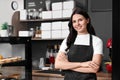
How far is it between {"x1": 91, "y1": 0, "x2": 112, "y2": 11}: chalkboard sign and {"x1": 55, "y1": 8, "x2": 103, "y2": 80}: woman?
1709 millimetres

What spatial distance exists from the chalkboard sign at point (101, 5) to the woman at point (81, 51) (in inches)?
Answer: 67.3

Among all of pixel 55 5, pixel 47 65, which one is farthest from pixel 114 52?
pixel 47 65

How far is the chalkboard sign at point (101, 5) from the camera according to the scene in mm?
3348

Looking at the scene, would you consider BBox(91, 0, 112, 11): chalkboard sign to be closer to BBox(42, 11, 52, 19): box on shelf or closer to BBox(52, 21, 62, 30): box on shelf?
BBox(52, 21, 62, 30): box on shelf

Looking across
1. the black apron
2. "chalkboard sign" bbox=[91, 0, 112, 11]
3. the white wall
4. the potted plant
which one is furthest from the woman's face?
the white wall

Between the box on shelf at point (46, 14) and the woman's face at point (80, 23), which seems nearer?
the woman's face at point (80, 23)

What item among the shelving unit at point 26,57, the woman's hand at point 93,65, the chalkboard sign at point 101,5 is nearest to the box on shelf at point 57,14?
the chalkboard sign at point 101,5

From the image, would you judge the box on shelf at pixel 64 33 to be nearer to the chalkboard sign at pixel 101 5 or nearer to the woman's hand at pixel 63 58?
the chalkboard sign at pixel 101 5

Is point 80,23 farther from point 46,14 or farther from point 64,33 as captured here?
point 46,14

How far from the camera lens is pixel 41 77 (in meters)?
3.21

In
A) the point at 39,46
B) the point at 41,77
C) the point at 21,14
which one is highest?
the point at 21,14

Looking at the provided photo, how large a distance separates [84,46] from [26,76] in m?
1.39

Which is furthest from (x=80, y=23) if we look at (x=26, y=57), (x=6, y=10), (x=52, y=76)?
(x=6, y=10)

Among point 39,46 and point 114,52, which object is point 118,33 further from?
point 39,46
